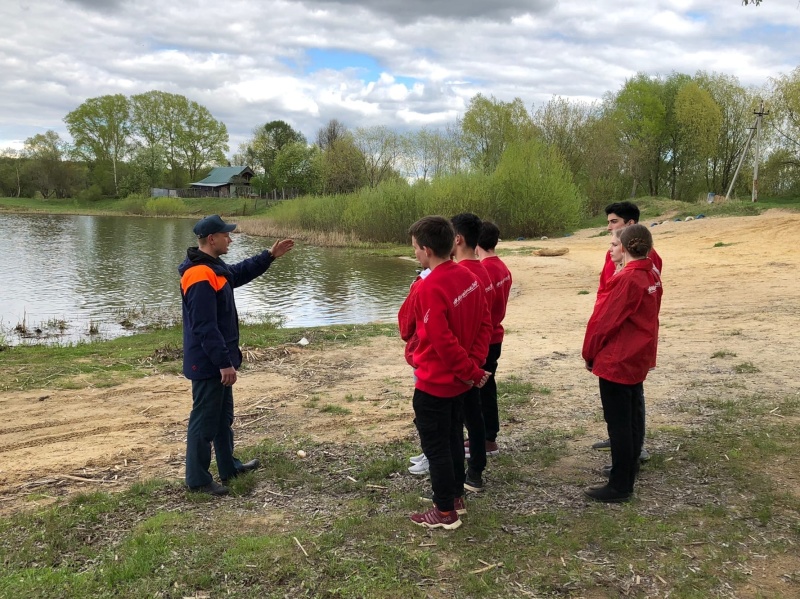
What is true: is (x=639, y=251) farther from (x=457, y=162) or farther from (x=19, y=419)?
(x=457, y=162)

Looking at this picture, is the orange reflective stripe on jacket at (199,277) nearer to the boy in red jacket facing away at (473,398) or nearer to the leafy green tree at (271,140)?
the boy in red jacket facing away at (473,398)

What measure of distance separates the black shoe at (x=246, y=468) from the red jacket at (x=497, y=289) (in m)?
2.08

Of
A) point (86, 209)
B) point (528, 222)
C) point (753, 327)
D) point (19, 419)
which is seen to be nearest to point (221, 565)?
point (19, 419)

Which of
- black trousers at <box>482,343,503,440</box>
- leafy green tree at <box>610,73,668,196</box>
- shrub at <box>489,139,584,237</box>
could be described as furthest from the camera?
leafy green tree at <box>610,73,668,196</box>

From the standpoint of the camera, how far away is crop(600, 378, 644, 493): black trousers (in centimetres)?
390

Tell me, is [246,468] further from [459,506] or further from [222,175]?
[222,175]

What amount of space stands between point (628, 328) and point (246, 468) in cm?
300

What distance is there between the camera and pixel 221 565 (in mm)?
3223

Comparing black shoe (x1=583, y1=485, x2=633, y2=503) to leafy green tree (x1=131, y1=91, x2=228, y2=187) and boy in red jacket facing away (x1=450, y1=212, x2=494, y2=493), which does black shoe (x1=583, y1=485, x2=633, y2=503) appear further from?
leafy green tree (x1=131, y1=91, x2=228, y2=187)

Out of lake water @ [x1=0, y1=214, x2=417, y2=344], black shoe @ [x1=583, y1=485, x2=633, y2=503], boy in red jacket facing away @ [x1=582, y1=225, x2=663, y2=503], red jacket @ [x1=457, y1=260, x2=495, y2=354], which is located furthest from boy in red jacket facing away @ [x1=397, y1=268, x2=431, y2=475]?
lake water @ [x1=0, y1=214, x2=417, y2=344]

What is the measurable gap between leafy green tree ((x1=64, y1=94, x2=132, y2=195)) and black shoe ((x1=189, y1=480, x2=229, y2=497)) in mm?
82873

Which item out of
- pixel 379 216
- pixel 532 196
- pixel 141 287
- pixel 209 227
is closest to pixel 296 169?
pixel 379 216

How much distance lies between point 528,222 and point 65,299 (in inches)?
1048

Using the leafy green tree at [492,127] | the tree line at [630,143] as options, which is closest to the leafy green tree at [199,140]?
the tree line at [630,143]
